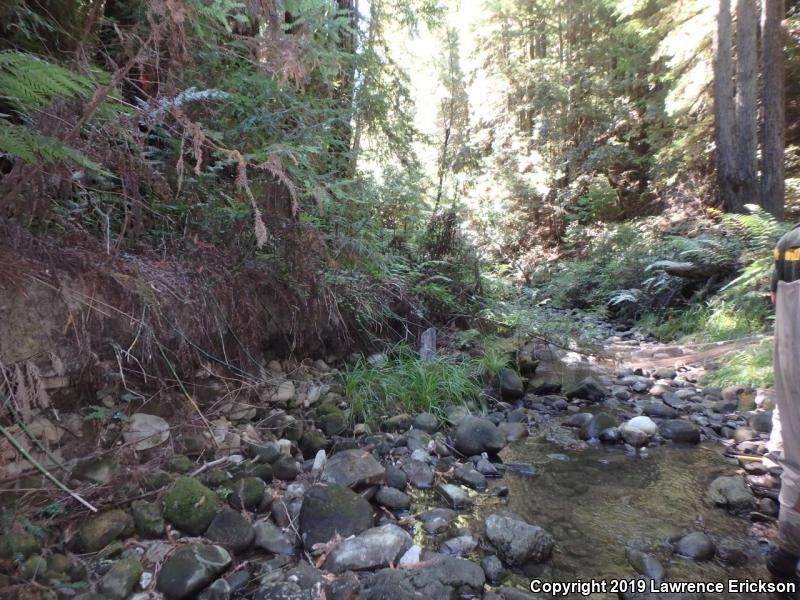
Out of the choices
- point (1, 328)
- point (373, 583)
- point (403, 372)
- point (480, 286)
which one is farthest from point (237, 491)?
point (480, 286)

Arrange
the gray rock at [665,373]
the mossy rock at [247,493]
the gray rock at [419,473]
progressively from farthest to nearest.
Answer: the gray rock at [665,373] → the gray rock at [419,473] → the mossy rock at [247,493]

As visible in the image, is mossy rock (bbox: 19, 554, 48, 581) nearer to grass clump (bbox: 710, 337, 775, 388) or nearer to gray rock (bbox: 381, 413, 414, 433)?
gray rock (bbox: 381, 413, 414, 433)

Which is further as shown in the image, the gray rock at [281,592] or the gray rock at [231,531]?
the gray rock at [231,531]

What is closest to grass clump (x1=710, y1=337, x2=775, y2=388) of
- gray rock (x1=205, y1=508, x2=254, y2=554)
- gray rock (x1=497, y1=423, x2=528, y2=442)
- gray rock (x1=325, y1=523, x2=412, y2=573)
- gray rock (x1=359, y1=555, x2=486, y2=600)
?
gray rock (x1=497, y1=423, x2=528, y2=442)

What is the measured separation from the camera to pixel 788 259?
221cm

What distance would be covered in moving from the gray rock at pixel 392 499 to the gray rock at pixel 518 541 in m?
0.56

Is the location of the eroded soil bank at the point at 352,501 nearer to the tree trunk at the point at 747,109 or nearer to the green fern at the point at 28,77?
the green fern at the point at 28,77

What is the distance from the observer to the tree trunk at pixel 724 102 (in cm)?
852

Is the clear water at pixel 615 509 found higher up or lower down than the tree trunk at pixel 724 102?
lower down

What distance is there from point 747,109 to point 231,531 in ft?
33.0

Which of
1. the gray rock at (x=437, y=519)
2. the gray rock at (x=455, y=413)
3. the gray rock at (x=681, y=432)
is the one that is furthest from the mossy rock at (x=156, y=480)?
the gray rock at (x=681, y=432)

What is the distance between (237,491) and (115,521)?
60 centimetres

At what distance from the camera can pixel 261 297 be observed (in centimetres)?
376

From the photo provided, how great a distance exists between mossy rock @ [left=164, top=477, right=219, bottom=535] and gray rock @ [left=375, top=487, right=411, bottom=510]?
0.94 m
